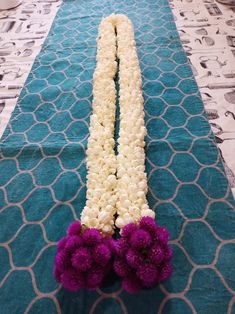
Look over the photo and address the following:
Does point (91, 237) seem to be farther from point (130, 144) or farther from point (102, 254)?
point (130, 144)

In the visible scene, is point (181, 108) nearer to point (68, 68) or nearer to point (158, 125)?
point (158, 125)

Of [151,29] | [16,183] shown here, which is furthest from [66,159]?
[151,29]

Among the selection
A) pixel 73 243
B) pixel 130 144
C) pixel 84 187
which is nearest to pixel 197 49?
pixel 130 144

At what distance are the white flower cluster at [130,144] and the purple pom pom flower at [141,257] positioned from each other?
6cm

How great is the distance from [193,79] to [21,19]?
110cm

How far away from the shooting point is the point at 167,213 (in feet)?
2.48

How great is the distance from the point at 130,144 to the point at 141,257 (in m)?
0.37

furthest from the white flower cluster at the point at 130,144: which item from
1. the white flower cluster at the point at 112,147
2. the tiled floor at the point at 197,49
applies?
the tiled floor at the point at 197,49

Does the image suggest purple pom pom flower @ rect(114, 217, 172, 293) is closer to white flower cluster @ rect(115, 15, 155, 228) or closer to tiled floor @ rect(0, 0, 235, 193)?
white flower cluster @ rect(115, 15, 155, 228)

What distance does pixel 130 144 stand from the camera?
854 mm

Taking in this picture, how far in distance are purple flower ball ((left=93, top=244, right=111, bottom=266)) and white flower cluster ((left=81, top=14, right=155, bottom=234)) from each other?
0.07 m

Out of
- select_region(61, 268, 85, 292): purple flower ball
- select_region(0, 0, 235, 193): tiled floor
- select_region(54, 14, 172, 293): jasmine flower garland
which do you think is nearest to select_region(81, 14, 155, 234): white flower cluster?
select_region(54, 14, 172, 293): jasmine flower garland

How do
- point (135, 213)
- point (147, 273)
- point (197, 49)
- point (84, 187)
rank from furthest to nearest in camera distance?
point (197, 49) → point (84, 187) → point (135, 213) → point (147, 273)

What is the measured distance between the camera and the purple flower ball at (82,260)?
56cm
